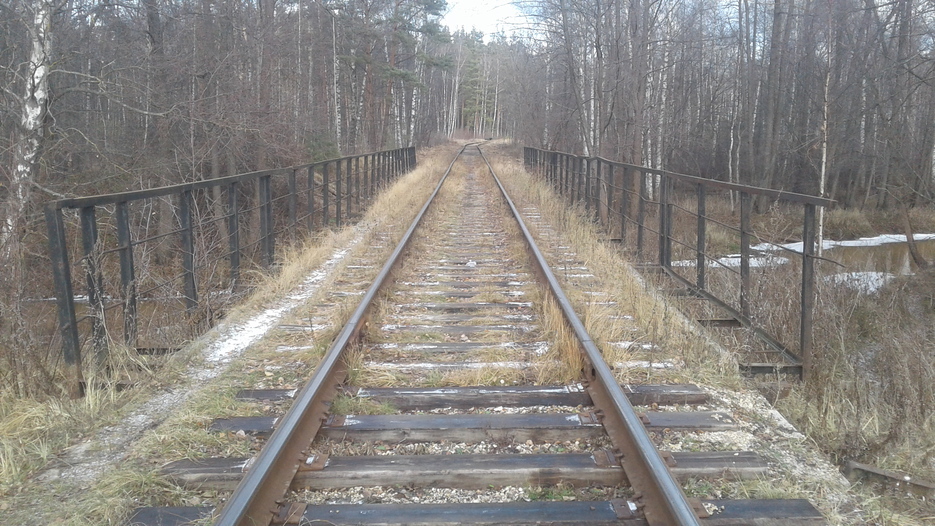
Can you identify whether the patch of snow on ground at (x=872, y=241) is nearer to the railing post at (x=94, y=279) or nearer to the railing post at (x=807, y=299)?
the railing post at (x=807, y=299)

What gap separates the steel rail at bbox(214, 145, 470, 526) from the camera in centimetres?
277

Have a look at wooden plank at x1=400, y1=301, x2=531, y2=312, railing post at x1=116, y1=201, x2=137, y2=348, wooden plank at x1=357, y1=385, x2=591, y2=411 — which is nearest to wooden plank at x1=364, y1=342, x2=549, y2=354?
wooden plank at x1=357, y1=385, x2=591, y2=411

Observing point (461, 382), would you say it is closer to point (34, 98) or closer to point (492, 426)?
point (492, 426)

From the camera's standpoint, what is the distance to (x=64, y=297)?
14.8 ft

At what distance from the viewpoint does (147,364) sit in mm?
4836

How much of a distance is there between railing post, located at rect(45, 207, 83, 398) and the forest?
267mm

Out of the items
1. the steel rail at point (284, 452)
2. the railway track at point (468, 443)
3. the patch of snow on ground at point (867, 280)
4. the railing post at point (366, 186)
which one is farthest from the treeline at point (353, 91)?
the railway track at point (468, 443)

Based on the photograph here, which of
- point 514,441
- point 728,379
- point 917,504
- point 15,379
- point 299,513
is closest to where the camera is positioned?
point 299,513

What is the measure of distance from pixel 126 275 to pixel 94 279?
0.56m

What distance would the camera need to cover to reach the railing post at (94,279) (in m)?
4.74

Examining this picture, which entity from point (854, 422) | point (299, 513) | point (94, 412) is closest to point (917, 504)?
point (854, 422)

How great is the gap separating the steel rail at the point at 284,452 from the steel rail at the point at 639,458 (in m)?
1.54

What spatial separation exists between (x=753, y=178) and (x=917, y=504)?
26.8m

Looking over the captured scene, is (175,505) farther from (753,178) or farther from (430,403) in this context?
(753,178)
